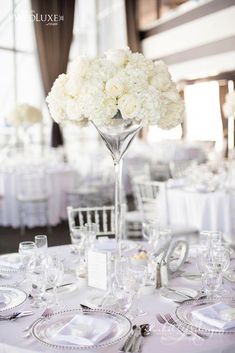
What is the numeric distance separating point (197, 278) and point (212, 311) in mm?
402

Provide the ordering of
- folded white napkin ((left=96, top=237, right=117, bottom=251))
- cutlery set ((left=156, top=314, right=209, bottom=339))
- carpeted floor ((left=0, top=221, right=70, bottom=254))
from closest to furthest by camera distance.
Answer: cutlery set ((left=156, top=314, right=209, bottom=339)), folded white napkin ((left=96, top=237, right=117, bottom=251)), carpeted floor ((left=0, top=221, right=70, bottom=254))

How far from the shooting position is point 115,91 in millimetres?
1890

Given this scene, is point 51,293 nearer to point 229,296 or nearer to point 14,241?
point 229,296

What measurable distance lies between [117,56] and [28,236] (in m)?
4.30

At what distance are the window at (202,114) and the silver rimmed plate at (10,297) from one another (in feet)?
34.3

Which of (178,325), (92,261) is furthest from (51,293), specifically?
(178,325)

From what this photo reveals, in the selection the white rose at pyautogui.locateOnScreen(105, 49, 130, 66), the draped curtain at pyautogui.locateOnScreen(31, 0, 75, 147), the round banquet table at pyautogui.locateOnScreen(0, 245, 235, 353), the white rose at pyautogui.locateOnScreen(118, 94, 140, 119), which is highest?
the draped curtain at pyautogui.locateOnScreen(31, 0, 75, 147)

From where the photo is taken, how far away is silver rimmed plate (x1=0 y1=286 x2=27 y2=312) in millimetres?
1739

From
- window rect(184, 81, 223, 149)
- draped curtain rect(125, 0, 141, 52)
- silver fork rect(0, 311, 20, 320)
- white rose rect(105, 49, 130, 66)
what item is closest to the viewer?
silver fork rect(0, 311, 20, 320)

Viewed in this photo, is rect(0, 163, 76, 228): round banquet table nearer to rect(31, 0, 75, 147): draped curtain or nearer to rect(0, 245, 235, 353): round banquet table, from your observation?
rect(31, 0, 75, 147): draped curtain

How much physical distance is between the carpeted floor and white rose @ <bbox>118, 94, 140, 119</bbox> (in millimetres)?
3630

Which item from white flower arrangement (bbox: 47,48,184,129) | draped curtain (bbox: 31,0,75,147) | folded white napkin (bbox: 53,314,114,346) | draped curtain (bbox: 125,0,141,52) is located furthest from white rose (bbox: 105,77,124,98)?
draped curtain (bbox: 125,0,141,52)

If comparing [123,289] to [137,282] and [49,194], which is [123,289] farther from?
[49,194]

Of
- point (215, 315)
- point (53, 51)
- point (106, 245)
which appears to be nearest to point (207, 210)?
point (106, 245)
